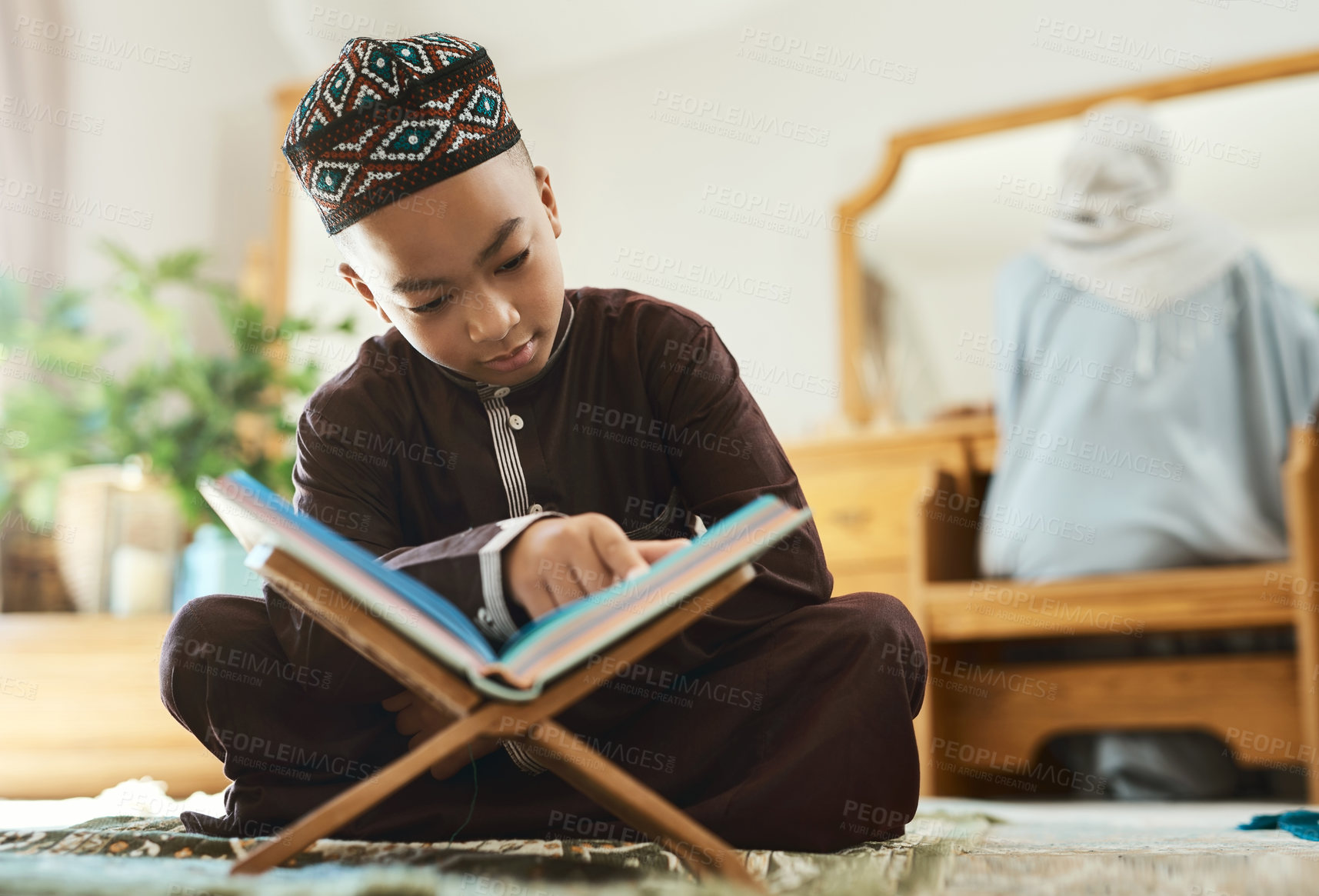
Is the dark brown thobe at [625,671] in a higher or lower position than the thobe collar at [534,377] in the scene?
lower

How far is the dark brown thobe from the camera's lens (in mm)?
894

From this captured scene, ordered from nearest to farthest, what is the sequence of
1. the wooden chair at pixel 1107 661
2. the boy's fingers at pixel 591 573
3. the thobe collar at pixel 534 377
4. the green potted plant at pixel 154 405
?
the boy's fingers at pixel 591 573, the thobe collar at pixel 534 377, the wooden chair at pixel 1107 661, the green potted plant at pixel 154 405

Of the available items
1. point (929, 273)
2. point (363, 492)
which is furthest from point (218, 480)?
point (929, 273)

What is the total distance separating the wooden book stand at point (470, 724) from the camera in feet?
2.18

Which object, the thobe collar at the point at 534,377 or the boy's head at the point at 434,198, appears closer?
the boy's head at the point at 434,198

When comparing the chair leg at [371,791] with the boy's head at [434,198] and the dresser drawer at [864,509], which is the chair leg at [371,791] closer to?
the boy's head at [434,198]

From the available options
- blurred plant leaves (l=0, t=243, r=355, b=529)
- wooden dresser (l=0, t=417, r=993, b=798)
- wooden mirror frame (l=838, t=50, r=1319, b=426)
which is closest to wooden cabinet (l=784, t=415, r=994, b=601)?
wooden mirror frame (l=838, t=50, r=1319, b=426)

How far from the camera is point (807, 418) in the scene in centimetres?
312

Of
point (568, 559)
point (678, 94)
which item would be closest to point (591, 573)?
point (568, 559)

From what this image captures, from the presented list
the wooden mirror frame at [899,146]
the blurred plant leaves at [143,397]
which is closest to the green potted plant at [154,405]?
the blurred plant leaves at [143,397]

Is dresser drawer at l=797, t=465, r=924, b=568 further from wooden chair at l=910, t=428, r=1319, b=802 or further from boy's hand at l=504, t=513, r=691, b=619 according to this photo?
boy's hand at l=504, t=513, r=691, b=619

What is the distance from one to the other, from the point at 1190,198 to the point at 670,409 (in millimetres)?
2111

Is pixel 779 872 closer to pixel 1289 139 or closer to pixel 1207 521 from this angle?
pixel 1207 521

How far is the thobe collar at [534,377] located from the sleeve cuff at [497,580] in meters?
0.29
